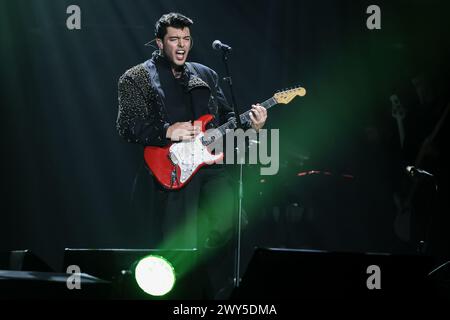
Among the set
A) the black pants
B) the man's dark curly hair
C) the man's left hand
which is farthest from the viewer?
the man's dark curly hair

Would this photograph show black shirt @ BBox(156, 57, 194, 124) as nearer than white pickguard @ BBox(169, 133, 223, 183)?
No

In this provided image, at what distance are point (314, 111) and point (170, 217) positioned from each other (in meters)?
2.57

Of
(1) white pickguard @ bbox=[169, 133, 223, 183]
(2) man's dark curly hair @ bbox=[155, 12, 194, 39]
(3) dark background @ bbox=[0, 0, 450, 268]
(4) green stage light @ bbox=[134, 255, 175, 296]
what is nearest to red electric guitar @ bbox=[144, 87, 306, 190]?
(1) white pickguard @ bbox=[169, 133, 223, 183]

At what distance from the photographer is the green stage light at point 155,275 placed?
2.34 m

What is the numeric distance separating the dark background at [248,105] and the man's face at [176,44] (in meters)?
1.41

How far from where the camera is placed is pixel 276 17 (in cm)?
581

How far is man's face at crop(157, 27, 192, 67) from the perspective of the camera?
4.25 metres

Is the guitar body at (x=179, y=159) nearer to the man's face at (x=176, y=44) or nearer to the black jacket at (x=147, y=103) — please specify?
the black jacket at (x=147, y=103)

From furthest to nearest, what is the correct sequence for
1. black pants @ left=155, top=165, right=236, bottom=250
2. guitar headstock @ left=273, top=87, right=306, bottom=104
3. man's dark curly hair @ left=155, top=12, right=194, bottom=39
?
guitar headstock @ left=273, top=87, right=306, bottom=104, man's dark curly hair @ left=155, top=12, right=194, bottom=39, black pants @ left=155, top=165, right=236, bottom=250

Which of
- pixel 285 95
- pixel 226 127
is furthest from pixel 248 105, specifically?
pixel 226 127

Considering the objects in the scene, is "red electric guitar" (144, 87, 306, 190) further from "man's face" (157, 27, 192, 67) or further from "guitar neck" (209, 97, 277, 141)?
"man's face" (157, 27, 192, 67)

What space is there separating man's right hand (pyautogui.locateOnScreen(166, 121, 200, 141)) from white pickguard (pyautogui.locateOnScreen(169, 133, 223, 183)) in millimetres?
34
